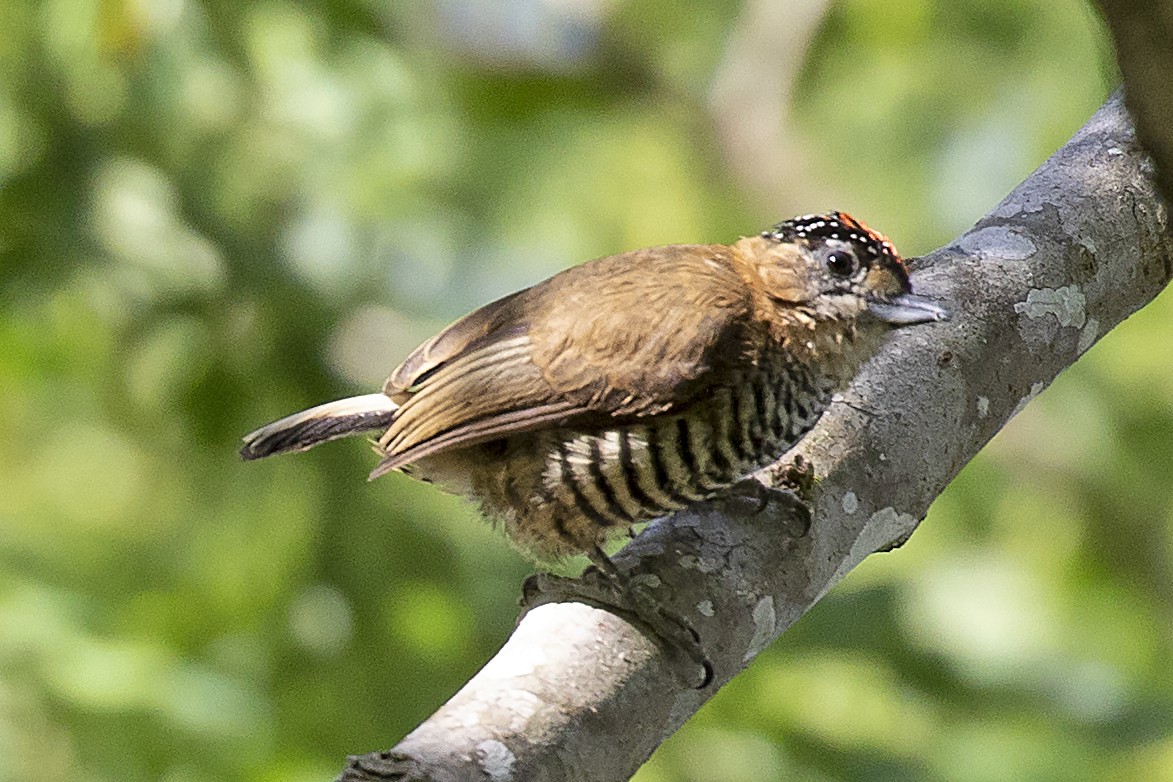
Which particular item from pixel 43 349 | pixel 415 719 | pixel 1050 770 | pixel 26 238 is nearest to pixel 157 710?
pixel 415 719

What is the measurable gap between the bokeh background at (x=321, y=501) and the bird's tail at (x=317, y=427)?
893 mm

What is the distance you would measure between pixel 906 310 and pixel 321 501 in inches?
79.4

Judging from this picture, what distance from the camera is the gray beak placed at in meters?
2.59

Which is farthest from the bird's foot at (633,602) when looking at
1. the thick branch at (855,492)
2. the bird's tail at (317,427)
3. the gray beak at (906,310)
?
the gray beak at (906,310)

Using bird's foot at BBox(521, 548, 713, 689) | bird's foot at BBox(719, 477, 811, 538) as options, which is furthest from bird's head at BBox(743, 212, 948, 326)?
bird's foot at BBox(521, 548, 713, 689)

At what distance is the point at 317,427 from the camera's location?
9.14 ft

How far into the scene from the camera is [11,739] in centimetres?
356

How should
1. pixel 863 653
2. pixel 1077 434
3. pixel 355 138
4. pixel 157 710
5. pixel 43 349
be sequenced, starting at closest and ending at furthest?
pixel 157 710
pixel 863 653
pixel 355 138
pixel 43 349
pixel 1077 434

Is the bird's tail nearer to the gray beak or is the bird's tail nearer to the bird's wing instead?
the bird's wing

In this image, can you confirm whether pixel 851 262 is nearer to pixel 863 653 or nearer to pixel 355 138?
pixel 863 653

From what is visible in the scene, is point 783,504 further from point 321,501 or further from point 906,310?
point 321,501

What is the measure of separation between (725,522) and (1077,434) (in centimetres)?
293

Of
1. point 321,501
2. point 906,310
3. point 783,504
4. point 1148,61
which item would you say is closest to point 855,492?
point 783,504

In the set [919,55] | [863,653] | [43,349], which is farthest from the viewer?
[919,55]
